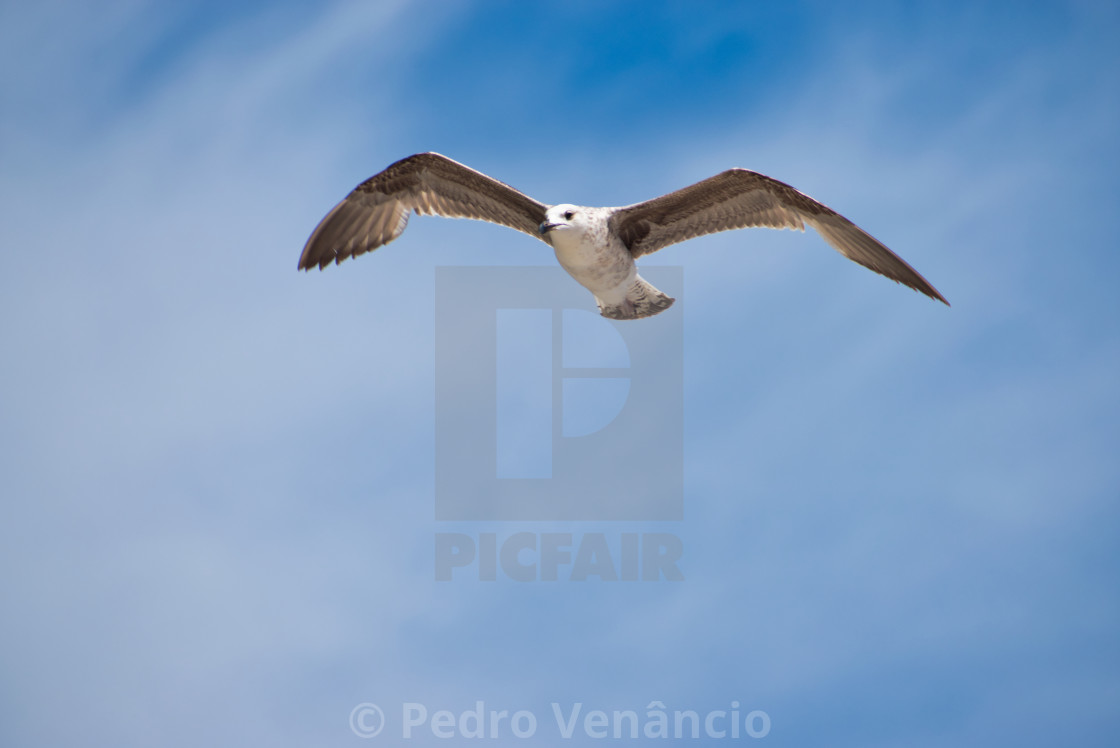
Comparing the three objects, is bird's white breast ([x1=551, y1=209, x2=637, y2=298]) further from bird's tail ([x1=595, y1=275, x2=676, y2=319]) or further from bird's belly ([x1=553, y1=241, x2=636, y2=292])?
bird's tail ([x1=595, y1=275, x2=676, y2=319])

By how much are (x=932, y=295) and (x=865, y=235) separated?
1115 millimetres

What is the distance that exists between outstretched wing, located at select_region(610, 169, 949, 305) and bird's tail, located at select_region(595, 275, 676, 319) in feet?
1.85

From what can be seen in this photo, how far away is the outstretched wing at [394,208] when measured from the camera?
1126 cm

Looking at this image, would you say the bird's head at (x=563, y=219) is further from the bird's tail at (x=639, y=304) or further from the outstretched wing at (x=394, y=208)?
the bird's tail at (x=639, y=304)

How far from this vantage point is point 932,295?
10242 mm

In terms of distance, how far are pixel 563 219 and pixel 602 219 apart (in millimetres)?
606

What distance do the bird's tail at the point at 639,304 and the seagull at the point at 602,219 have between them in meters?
0.01

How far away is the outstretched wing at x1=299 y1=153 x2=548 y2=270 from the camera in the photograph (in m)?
11.3

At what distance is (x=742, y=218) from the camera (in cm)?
1105

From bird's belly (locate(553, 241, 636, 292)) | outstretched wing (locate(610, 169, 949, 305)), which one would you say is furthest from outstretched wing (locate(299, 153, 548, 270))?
outstretched wing (locate(610, 169, 949, 305))

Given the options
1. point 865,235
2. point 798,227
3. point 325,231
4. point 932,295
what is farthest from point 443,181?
point 932,295

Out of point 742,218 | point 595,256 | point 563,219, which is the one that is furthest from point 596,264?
point 742,218

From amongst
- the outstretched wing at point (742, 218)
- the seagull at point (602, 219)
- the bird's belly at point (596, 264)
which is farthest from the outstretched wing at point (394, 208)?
the outstretched wing at point (742, 218)

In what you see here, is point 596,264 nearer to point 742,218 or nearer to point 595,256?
point 595,256
